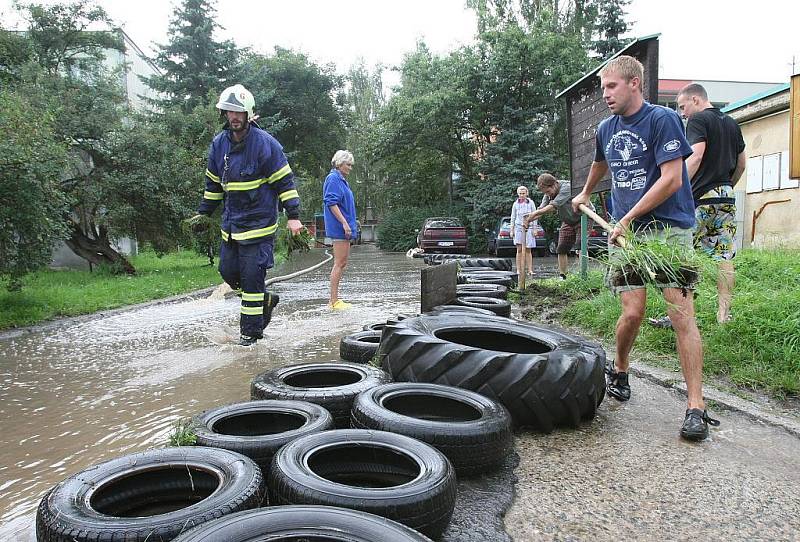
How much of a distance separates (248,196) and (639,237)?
321 cm

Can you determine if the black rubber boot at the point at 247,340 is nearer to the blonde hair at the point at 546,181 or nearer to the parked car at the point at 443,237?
the blonde hair at the point at 546,181

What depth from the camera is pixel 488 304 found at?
5.45 meters

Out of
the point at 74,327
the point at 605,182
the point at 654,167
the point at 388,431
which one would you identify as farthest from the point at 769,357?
the point at 74,327

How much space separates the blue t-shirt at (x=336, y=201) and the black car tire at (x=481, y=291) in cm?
154

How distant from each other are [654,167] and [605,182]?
15.0 feet

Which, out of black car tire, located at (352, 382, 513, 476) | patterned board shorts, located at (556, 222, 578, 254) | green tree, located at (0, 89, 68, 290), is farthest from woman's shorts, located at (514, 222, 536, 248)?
green tree, located at (0, 89, 68, 290)

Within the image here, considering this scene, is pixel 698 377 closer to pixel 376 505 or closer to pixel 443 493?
pixel 443 493

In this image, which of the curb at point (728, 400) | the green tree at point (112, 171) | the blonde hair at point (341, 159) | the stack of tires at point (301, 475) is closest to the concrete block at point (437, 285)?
the curb at point (728, 400)

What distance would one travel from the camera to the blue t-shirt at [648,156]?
2.95m

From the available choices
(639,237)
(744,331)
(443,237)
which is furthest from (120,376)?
(443,237)

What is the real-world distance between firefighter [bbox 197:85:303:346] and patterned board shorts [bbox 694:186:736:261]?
3536mm

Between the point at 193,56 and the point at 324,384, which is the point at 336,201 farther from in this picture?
the point at 193,56

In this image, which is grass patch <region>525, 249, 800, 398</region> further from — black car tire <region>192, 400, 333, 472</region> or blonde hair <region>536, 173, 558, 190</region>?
blonde hair <region>536, 173, 558, 190</region>

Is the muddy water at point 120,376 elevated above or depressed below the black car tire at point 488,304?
below
